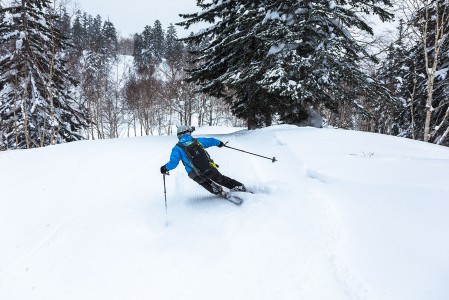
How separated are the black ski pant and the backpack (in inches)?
3.0

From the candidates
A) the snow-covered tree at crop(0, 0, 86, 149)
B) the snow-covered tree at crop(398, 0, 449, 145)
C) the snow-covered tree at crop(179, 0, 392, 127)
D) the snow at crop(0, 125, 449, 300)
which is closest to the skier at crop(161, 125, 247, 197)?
the snow at crop(0, 125, 449, 300)

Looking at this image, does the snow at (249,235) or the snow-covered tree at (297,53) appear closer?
the snow at (249,235)

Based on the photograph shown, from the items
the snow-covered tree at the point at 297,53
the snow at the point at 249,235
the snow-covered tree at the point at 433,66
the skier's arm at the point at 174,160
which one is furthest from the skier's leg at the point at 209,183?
the snow-covered tree at the point at 433,66

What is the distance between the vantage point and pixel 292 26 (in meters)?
10.2

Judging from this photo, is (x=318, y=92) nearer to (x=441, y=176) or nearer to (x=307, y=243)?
(x=441, y=176)

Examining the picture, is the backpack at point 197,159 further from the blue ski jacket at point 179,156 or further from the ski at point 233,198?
the ski at point 233,198

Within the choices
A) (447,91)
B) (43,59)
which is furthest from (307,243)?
(43,59)

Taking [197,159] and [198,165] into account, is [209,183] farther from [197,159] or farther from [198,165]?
[197,159]

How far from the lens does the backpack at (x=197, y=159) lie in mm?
5422

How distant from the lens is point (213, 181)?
552 cm

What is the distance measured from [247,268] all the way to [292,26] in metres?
9.37

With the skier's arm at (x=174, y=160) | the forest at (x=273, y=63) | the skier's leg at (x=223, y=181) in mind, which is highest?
the forest at (x=273, y=63)

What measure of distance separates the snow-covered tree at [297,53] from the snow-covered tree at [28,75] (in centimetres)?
968

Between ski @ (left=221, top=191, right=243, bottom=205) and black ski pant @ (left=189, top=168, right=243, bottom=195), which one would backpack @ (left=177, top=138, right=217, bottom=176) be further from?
ski @ (left=221, top=191, right=243, bottom=205)
